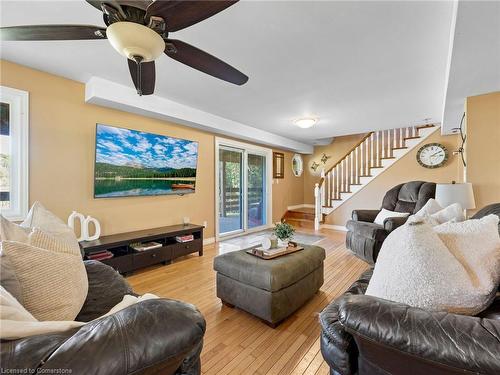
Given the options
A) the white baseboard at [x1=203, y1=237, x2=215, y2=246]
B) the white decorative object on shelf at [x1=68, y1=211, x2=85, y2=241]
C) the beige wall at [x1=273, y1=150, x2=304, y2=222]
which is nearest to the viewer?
the white decorative object on shelf at [x1=68, y1=211, x2=85, y2=241]

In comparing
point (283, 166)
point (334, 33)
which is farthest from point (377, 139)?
point (334, 33)

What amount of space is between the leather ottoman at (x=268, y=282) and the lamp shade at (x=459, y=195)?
1603 mm

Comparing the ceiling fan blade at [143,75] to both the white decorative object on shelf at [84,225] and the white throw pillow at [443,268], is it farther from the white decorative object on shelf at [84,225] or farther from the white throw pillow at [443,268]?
the white throw pillow at [443,268]

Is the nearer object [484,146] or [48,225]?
[48,225]

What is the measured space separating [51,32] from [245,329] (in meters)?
2.32

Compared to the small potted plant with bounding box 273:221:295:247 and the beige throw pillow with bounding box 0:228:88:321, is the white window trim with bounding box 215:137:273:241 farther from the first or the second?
the beige throw pillow with bounding box 0:228:88:321

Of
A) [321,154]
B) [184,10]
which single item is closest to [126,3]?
[184,10]

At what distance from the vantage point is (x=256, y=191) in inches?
223

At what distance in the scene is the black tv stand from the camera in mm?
2656

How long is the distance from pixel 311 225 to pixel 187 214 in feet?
11.2

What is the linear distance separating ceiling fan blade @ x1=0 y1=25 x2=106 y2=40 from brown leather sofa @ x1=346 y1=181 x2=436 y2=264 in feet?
11.1

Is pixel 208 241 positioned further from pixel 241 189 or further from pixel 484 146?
pixel 484 146

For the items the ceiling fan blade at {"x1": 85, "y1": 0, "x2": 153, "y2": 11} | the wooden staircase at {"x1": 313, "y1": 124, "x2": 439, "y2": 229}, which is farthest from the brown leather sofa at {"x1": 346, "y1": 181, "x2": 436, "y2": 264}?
the ceiling fan blade at {"x1": 85, "y1": 0, "x2": 153, "y2": 11}

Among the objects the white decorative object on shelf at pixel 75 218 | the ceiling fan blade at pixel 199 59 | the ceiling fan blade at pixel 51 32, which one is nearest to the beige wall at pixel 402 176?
the ceiling fan blade at pixel 199 59
